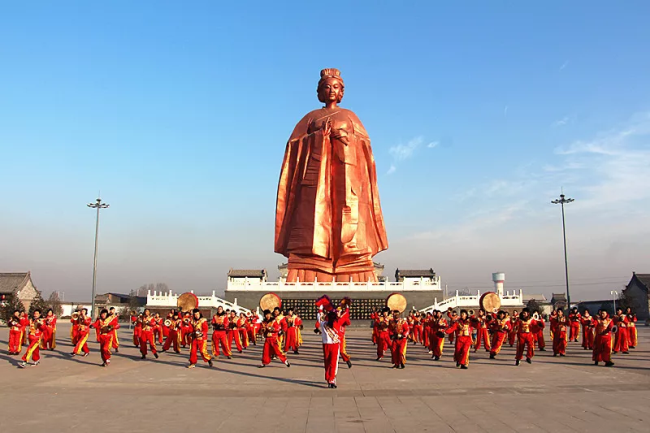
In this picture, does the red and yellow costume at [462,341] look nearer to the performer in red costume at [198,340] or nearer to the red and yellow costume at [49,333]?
the performer in red costume at [198,340]

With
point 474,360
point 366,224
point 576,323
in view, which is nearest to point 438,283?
point 366,224

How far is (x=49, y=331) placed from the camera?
47.0 feet

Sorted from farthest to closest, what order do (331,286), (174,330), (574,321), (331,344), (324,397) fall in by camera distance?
(331,286)
(574,321)
(174,330)
(331,344)
(324,397)

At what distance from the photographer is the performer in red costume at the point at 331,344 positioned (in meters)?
7.68

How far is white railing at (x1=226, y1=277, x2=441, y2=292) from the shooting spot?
81.4ft

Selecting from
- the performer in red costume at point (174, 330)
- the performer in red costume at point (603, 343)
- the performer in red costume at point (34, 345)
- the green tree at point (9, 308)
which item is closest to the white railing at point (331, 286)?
the green tree at point (9, 308)

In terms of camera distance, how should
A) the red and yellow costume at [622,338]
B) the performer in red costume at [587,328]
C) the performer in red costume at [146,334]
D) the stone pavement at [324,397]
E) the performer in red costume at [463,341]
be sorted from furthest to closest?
the performer in red costume at [587,328] → the red and yellow costume at [622,338] → the performer in red costume at [146,334] → the performer in red costume at [463,341] → the stone pavement at [324,397]

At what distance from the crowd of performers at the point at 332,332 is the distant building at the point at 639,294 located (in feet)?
84.9

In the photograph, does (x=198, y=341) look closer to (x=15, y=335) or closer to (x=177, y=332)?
(x=177, y=332)

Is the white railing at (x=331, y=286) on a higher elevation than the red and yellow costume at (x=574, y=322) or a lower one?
higher

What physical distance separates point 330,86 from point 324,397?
21.8 meters

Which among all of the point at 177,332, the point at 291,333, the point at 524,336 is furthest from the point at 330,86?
the point at 524,336

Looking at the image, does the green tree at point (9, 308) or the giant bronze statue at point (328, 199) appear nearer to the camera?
the giant bronze statue at point (328, 199)

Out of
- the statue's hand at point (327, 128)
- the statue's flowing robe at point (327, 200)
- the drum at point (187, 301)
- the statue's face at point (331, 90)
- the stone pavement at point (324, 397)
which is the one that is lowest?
the stone pavement at point (324, 397)
